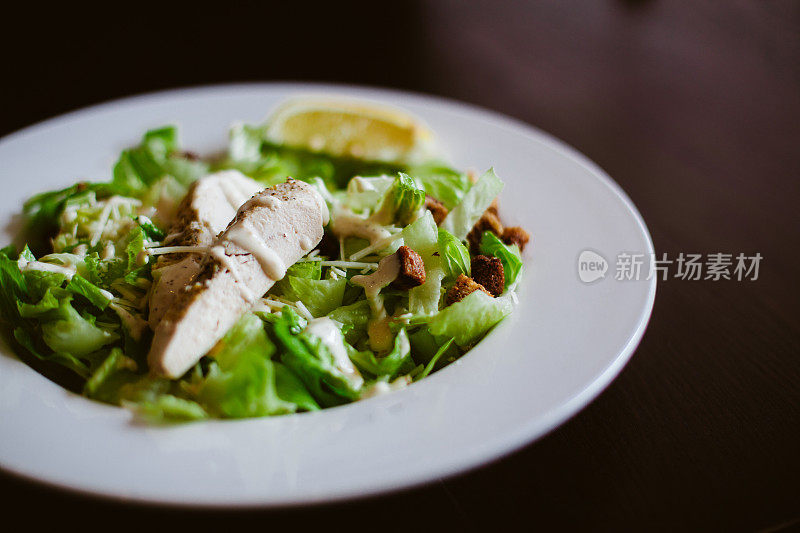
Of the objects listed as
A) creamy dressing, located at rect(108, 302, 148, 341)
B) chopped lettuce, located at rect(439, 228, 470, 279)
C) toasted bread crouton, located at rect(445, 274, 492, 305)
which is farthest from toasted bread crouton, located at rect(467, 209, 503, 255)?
creamy dressing, located at rect(108, 302, 148, 341)

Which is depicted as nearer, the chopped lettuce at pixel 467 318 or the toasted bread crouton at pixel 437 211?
the chopped lettuce at pixel 467 318

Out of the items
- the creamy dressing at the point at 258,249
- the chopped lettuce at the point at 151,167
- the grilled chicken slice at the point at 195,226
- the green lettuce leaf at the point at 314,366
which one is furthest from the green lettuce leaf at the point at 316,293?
the chopped lettuce at the point at 151,167

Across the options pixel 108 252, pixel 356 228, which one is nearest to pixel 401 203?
pixel 356 228

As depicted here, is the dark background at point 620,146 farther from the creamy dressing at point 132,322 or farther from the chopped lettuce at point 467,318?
the creamy dressing at point 132,322

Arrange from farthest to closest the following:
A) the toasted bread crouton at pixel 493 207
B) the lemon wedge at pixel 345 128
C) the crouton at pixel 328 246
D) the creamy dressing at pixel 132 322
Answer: the lemon wedge at pixel 345 128
the toasted bread crouton at pixel 493 207
the crouton at pixel 328 246
the creamy dressing at pixel 132 322

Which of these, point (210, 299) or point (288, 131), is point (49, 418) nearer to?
point (210, 299)

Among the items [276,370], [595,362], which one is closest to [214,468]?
[276,370]
